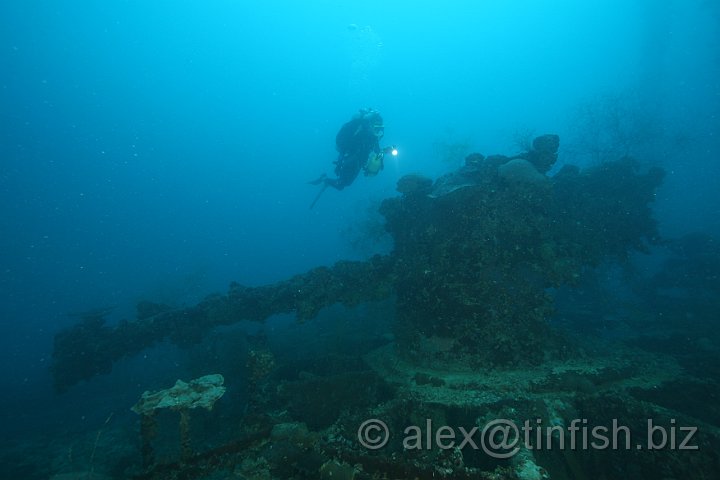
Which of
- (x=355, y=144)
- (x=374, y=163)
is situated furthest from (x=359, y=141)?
(x=374, y=163)

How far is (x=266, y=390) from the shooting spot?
6102 mm

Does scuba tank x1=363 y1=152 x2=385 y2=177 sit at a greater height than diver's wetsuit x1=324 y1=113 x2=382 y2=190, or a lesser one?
lesser

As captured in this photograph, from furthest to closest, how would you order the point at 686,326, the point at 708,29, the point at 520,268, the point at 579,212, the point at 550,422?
the point at 708,29 < the point at 686,326 < the point at 579,212 < the point at 520,268 < the point at 550,422

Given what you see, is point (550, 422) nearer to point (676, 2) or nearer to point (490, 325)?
point (490, 325)

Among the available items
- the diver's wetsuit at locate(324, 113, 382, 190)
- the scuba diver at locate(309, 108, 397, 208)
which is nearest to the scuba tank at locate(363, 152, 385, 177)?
the scuba diver at locate(309, 108, 397, 208)

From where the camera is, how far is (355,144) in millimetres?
13820

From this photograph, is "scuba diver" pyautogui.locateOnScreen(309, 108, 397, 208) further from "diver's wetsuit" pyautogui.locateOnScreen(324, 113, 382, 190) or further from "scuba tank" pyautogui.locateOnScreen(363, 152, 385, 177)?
"scuba tank" pyautogui.locateOnScreen(363, 152, 385, 177)

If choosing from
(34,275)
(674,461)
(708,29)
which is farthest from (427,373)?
(34,275)

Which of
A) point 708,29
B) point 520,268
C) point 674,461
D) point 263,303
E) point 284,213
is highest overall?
point 708,29

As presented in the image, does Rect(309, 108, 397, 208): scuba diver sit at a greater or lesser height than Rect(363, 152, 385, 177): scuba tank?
greater

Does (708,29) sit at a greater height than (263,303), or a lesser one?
greater

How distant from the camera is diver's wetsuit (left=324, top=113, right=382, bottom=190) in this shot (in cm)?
1358

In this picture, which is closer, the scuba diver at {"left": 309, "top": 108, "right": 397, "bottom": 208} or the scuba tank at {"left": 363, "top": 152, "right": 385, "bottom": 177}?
the scuba tank at {"left": 363, "top": 152, "right": 385, "bottom": 177}

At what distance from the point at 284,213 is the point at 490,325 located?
579 feet
